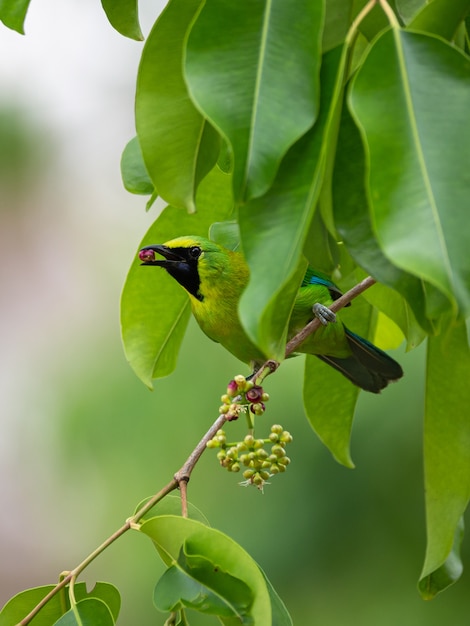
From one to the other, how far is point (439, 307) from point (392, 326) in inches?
44.5

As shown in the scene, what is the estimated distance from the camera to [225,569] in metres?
1.31

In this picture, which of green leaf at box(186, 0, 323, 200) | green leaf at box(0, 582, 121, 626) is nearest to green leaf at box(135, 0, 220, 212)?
green leaf at box(186, 0, 323, 200)

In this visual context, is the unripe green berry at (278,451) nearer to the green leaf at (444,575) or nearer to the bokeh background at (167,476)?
the green leaf at (444,575)

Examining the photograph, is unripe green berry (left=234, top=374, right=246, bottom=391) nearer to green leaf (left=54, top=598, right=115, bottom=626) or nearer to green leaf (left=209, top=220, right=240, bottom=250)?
green leaf (left=209, top=220, right=240, bottom=250)

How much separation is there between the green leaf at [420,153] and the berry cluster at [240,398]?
0.56m

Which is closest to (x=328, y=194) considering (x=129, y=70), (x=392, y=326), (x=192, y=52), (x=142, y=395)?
(x=192, y=52)

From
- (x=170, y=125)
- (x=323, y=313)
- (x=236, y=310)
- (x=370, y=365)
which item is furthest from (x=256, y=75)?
(x=370, y=365)

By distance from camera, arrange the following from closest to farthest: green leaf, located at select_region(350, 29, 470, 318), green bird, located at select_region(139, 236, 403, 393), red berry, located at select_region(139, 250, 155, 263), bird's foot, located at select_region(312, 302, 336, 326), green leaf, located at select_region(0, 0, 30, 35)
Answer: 1. green leaf, located at select_region(350, 29, 470, 318)
2. green leaf, located at select_region(0, 0, 30, 35)
3. red berry, located at select_region(139, 250, 155, 263)
4. bird's foot, located at select_region(312, 302, 336, 326)
5. green bird, located at select_region(139, 236, 403, 393)

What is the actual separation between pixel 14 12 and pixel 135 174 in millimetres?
327

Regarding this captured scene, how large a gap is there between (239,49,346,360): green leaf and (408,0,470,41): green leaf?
0.13 meters

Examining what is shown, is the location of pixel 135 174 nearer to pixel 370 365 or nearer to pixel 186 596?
pixel 186 596

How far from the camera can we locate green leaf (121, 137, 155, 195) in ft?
5.19

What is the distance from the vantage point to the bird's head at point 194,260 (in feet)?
7.35

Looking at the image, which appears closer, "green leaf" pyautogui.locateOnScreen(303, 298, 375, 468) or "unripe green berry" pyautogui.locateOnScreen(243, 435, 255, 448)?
"unripe green berry" pyautogui.locateOnScreen(243, 435, 255, 448)
